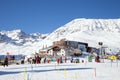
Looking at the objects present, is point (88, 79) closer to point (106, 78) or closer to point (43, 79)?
point (106, 78)

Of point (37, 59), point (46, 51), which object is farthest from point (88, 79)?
point (46, 51)

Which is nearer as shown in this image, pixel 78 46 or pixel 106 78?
pixel 106 78

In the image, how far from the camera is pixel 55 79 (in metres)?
22.4

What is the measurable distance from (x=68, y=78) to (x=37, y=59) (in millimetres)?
28344

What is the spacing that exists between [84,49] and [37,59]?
6538 centimetres

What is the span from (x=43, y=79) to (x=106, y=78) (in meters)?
5.24

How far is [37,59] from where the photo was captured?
167 feet

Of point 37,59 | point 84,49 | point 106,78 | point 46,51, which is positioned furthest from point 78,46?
point 106,78

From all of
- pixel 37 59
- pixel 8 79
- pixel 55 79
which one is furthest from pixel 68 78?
pixel 37 59

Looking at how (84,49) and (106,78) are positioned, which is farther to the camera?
(84,49)

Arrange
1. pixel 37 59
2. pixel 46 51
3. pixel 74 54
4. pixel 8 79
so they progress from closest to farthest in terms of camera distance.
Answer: pixel 8 79 → pixel 37 59 → pixel 74 54 → pixel 46 51

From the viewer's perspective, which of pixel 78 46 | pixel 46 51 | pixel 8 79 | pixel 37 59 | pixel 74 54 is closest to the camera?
pixel 8 79

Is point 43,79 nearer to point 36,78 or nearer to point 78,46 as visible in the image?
point 36,78

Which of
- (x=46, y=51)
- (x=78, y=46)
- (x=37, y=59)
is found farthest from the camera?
(x=78, y=46)
